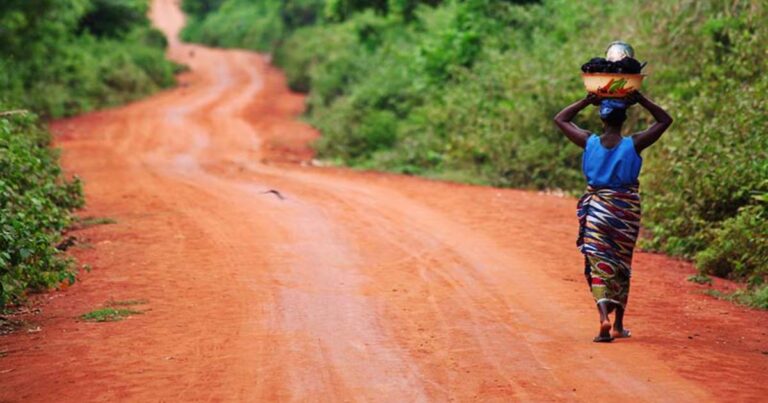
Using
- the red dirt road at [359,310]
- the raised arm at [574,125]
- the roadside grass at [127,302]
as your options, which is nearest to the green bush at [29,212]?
the red dirt road at [359,310]

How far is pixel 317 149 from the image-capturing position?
876 inches

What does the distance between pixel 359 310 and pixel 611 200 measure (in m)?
2.24

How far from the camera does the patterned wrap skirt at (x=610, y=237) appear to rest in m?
6.84

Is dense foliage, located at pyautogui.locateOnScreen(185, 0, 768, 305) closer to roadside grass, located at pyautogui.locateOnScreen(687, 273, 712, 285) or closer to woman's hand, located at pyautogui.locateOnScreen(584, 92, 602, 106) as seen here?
roadside grass, located at pyautogui.locateOnScreen(687, 273, 712, 285)

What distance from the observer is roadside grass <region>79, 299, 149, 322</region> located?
25.5 ft

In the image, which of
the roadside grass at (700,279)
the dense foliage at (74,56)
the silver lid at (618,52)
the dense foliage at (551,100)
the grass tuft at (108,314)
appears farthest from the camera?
the dense foliage at (74,56)

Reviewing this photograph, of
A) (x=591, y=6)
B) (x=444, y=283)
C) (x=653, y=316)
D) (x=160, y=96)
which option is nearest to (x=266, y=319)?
(x=444, y=283)

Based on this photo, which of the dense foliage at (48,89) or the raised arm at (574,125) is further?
the dense foliage at (48,89)

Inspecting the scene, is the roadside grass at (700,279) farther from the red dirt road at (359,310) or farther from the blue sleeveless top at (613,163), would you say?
the blue sleeveless top at (613,163)

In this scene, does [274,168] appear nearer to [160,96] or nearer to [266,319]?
[266,319]

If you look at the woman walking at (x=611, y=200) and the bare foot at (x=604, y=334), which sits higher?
the woman walking at (x=611, y=200)

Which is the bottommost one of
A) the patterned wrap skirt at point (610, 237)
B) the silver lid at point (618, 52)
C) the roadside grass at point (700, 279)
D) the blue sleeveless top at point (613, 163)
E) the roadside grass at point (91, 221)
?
the roadside grass at point (91, 221)

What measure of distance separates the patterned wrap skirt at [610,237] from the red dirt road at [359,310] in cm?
42

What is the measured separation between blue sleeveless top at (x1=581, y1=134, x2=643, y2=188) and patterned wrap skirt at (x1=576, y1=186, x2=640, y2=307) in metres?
0.06
